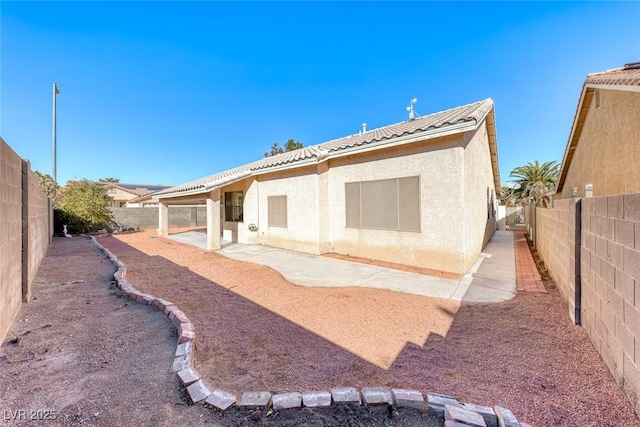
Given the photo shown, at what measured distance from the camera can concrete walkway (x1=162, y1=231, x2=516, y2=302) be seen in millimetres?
6051

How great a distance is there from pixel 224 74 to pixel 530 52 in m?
14.9

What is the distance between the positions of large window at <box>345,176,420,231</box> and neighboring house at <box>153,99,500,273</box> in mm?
31

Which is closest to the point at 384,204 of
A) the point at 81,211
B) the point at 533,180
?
the point at 81,211

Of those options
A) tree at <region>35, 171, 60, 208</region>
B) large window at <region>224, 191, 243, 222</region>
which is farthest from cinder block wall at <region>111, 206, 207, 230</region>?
large window at <region>224, 191, 243, 222</region>

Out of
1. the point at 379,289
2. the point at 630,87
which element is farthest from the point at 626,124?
the point at 379,289

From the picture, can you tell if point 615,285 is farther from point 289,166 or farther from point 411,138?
point 289,166

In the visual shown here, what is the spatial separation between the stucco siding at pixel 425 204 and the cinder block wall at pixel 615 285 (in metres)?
3.36

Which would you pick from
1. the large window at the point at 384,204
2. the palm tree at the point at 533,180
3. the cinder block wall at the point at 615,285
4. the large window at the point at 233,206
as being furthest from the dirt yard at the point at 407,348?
the palm tree at the point at 533,180

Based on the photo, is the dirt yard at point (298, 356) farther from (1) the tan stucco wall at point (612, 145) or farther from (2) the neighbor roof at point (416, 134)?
(2) the neighbor roof at point (416, 134)

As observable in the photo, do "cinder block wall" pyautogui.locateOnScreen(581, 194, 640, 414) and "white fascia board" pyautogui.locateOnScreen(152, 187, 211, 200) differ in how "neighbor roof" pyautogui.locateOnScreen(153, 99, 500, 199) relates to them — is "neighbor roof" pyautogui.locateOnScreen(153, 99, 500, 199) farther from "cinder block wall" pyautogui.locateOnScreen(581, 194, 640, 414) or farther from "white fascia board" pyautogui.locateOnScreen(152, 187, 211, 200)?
"cinder block wall" pyautogui.locateOnScreen(581, 194, 640, 414)

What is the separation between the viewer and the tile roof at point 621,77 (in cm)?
504

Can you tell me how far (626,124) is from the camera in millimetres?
6473

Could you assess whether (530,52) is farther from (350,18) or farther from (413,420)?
(413,420)

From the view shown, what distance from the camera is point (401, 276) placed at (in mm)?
7281
